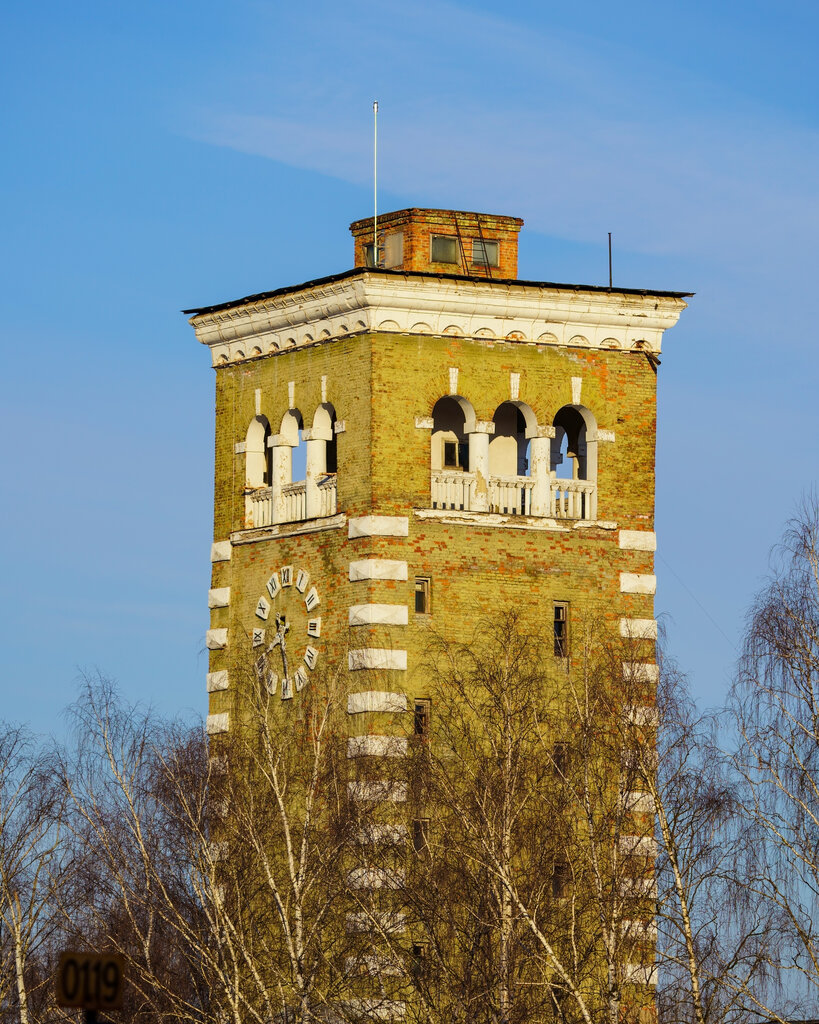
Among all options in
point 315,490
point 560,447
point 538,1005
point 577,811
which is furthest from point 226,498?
point 538,1005

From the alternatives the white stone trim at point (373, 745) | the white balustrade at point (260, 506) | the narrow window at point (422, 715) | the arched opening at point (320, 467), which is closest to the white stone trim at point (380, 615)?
the narrow window at point (422, 715)

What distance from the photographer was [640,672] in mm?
56781

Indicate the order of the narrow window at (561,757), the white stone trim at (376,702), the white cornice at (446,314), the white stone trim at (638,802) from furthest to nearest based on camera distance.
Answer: the white cornice at (446,314), the white stone trim at (376,702), the narrow window at (561,757), the white stone trim at (638,802)

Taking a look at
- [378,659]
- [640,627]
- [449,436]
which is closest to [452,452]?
[449,436]

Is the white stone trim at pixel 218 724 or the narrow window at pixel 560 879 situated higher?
the white stone trim at pixel 218 724

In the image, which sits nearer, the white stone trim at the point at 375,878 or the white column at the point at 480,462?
the white stone trim at the point at 375,878

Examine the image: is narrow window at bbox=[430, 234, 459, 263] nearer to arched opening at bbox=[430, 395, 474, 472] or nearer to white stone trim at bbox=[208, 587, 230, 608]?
arched opening at bbox=[430, 395, 474, 472]

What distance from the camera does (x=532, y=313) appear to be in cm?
6244

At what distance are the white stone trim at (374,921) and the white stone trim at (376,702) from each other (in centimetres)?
441

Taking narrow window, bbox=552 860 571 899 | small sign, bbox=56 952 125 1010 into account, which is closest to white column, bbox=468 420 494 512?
narrow window, bbox=552 860 571 899

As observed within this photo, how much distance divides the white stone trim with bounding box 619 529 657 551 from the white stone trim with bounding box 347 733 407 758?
23.4ft

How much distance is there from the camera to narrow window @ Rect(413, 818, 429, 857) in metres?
55.0

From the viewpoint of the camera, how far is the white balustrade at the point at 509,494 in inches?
2447

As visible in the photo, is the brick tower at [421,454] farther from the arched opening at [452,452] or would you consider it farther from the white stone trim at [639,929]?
the white stone trim at [639,929]
